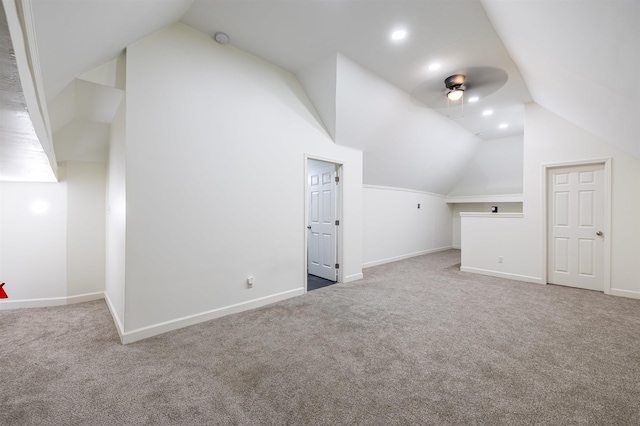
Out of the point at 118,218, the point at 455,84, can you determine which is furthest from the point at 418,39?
the point at 118,218

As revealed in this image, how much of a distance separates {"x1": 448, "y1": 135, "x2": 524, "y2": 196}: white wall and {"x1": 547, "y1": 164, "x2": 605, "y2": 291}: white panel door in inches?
102

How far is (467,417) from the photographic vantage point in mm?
1569

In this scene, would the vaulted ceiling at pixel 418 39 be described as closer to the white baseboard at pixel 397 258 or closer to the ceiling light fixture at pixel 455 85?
the ceiling light fixture at pixel 455 85

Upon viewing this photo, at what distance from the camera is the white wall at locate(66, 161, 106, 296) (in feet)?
11.7

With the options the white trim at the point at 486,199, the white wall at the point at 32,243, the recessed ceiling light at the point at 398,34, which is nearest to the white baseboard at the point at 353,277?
the recessed ceiling light at the point at 398,34

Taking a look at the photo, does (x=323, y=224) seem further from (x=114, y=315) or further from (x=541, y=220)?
(x=541, y=220)

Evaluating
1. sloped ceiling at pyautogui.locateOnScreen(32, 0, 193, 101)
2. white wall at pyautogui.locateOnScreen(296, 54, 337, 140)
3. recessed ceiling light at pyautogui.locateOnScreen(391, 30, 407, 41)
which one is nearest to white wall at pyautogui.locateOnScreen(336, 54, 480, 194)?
white wall at pyautogui.locateOnScreen(296, 54, 337, 140)

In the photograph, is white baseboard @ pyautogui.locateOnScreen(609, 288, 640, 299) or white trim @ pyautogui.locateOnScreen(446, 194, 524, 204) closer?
white baseboard @ pyautogui.locateOnScreen(609, 288, 640, 299)

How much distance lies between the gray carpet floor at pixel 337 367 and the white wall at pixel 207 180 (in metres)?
0.37

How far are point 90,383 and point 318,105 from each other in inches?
148

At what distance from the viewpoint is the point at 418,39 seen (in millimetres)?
2977

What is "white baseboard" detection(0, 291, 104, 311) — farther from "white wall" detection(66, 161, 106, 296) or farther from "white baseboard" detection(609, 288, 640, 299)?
"white baseboard" detection(609, 288, 640, 299)

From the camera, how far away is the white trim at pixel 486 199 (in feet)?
23.0

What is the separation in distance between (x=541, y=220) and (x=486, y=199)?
10.9 feet
